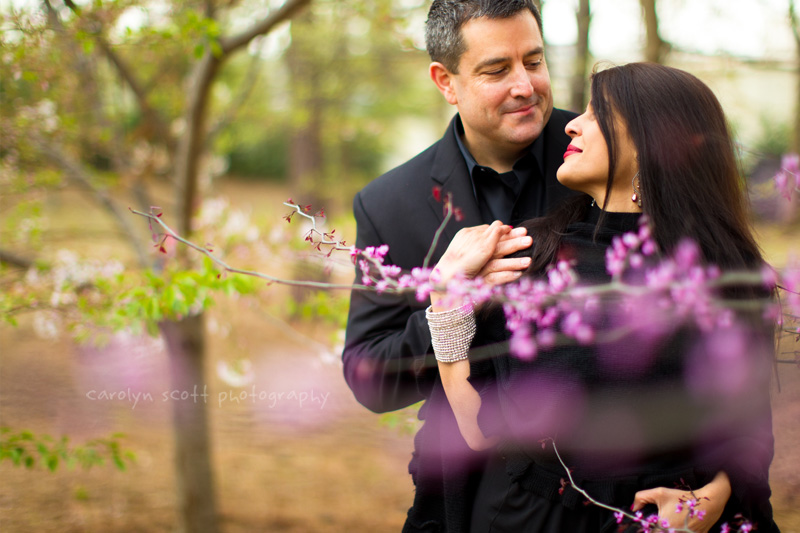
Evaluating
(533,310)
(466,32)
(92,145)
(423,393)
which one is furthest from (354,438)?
(533,310)

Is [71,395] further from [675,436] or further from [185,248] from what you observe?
[675,436]

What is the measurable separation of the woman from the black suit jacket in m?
0.34

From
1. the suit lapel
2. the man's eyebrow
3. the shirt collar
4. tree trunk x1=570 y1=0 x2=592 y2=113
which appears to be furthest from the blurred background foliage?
the man's eyebrow

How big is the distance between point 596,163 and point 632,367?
54 centimetres

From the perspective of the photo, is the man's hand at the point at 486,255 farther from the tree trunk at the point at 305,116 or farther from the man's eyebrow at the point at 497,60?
the tree trunk at the point at 305,116

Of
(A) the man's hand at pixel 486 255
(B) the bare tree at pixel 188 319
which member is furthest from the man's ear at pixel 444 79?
(B) the bare tree at pixel 188 319

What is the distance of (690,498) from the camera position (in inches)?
61.4

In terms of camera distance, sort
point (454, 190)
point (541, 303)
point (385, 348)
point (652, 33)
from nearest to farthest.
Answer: point (541, 303)
point (385, 348)
point (454, 190)
point (652, 33)

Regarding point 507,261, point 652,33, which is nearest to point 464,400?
point 507,261

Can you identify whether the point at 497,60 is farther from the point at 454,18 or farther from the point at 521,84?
the point at 454,18

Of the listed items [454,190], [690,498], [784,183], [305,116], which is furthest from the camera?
[305,116]

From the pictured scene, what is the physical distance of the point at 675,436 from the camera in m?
1.60

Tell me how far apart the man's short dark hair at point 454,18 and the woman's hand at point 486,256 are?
2.62 ft

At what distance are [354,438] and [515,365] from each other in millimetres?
4959
